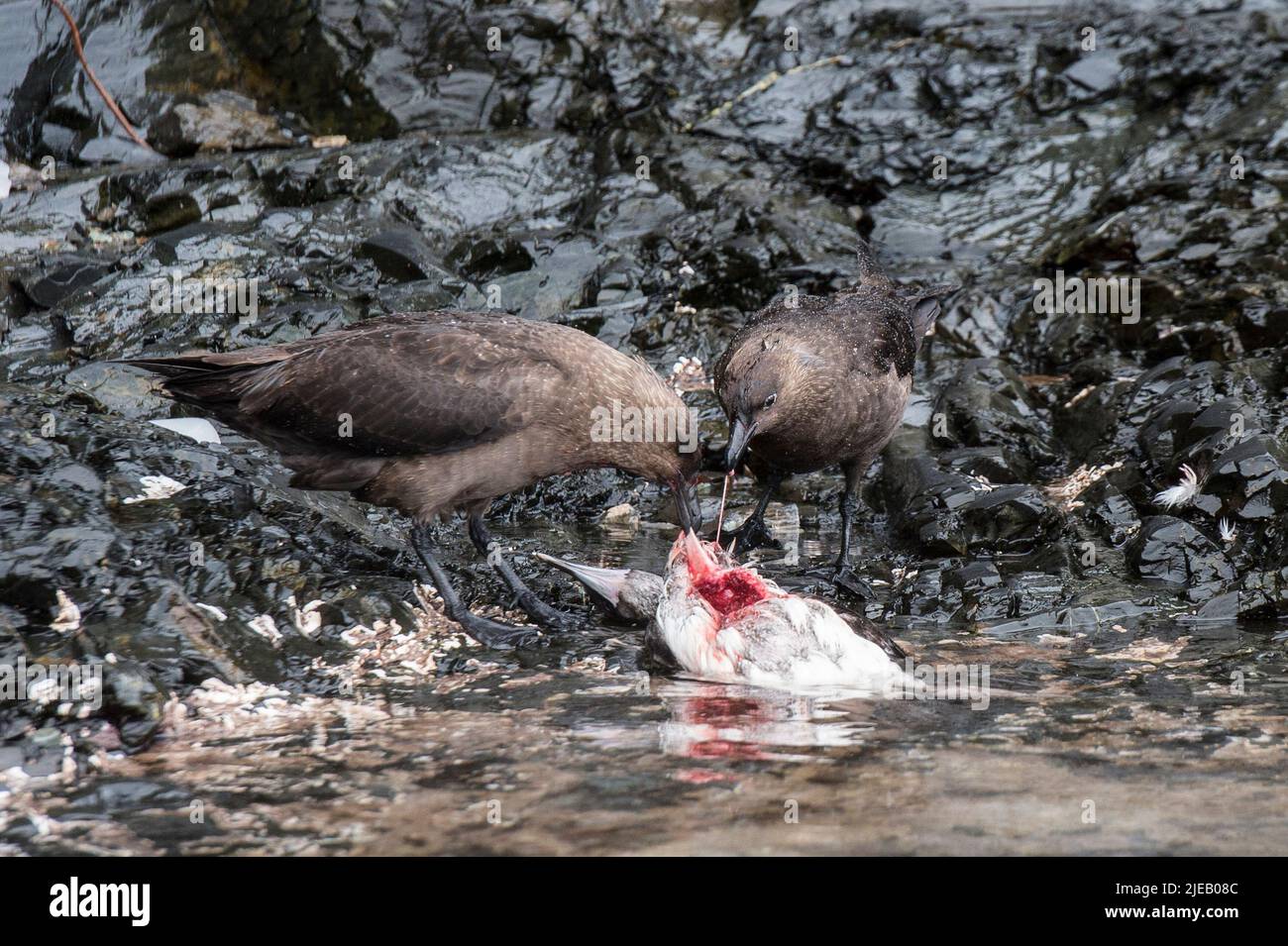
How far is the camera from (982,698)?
16.7 ft

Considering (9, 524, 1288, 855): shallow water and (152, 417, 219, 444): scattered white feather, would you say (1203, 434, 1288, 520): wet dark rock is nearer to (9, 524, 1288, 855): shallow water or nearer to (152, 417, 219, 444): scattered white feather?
(9, 524, 1288, 855): shallow water

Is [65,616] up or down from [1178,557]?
down

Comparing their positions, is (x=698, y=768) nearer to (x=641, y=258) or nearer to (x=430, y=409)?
(x=430, y=409)

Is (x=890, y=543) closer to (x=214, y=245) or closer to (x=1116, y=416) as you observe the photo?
(x=1116, y=416)

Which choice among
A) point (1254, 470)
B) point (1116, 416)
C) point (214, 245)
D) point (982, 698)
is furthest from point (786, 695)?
point (214, 245)

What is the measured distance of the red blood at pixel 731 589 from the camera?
5.80 meters

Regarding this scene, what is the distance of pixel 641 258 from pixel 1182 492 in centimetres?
416

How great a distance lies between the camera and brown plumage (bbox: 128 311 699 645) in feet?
20.4

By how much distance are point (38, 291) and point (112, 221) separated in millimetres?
956

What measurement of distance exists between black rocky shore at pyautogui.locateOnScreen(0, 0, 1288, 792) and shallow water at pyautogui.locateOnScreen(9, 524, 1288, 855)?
478 mm

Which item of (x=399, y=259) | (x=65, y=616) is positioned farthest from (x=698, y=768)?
(x=399, y=259)

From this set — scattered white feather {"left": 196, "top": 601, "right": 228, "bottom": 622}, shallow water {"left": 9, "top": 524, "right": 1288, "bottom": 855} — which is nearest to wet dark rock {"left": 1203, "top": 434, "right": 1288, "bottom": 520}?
shallow water {"left": 9, "top": 524, "right": 1288, "bottom": 855}

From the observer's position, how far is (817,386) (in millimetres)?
6895

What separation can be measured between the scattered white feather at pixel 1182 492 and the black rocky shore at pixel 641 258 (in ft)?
0.18
